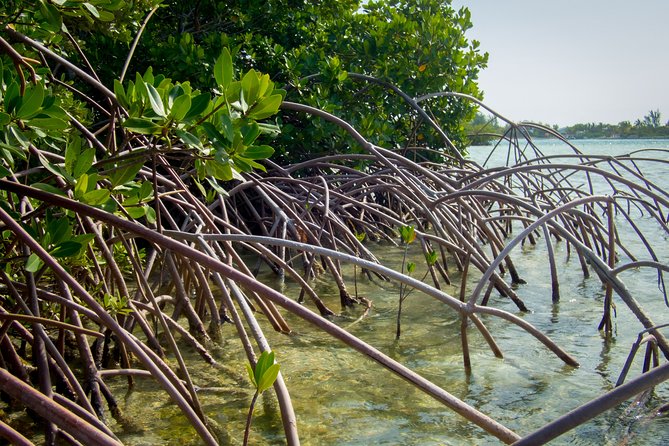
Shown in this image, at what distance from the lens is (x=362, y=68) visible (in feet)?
17.5

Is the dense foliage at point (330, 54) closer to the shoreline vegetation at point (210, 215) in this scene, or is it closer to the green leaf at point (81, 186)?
the shoreline vegetation at point (210, 215)

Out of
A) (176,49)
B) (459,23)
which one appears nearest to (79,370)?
(176,49)

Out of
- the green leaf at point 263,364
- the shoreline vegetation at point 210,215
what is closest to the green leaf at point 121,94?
the shoreline vegetation at point 210,215

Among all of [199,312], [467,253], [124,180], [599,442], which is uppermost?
[124,180]

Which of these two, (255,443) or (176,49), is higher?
(176,49)

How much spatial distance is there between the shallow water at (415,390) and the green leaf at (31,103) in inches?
35.8

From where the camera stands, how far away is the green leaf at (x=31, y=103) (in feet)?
3.67

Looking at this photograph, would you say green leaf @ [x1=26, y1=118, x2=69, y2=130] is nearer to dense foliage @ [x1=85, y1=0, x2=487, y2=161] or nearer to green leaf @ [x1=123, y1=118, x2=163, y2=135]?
green leaf @ [x1=123, y1=118, x2=163, y2=135]

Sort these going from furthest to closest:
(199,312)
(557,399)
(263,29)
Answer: (263,29)
(199,312)
(557,399)

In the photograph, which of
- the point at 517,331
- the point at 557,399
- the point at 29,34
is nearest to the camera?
the point at 29,34

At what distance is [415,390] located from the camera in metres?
2.03

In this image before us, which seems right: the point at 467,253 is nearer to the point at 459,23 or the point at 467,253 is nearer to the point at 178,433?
the point at 178,433

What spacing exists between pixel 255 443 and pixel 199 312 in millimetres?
909

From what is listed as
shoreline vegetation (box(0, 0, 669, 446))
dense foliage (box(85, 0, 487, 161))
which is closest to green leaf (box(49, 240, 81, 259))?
shoreline vegetation (box(0, 0, 669, 446))
